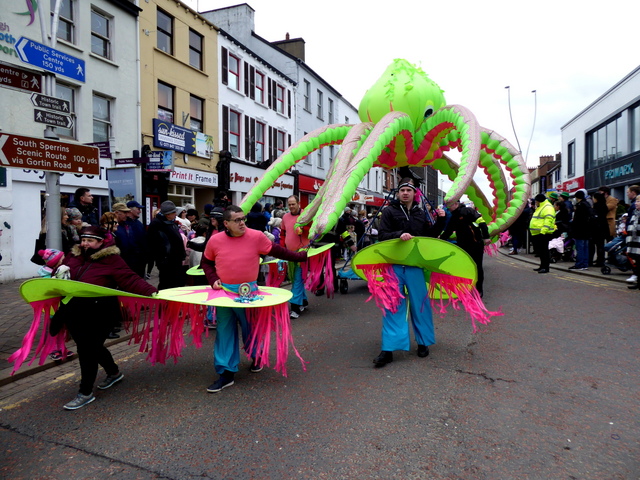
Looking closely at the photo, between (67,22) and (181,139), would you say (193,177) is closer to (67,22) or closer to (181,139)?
(181,139)

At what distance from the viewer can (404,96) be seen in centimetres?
682

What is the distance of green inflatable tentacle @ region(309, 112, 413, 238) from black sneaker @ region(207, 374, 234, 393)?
1654 millimetres

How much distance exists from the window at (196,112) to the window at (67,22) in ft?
17.8

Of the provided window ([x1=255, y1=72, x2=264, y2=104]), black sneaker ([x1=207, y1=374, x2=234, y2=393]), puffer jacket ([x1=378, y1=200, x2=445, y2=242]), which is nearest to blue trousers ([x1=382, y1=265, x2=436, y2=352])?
puffer jacket ([x1=378, y1=200, x2=445, y2=242])

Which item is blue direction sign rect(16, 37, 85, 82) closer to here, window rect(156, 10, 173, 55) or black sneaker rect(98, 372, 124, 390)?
black sneaker rect(98, 372, 124, 390)

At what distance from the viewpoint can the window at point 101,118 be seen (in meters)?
13.0

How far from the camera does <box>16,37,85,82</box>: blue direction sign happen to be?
4.81 m

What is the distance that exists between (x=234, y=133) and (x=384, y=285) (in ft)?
57.8

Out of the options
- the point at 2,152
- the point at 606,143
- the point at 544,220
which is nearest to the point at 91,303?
the point at 2,152

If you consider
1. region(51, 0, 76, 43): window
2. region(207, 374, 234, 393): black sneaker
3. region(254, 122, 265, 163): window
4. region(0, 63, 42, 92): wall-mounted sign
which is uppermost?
region(51, 0, 76, 43): window

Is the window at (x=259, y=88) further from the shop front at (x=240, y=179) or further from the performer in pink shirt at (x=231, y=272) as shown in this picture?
the performer in pink shirt at (x=231, y=272)

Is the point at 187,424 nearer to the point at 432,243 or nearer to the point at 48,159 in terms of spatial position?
the point at 432,243

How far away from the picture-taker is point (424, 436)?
291 cm

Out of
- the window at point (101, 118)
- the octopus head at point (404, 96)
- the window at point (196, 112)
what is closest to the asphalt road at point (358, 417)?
the octopus head at point (404, 96)
